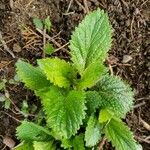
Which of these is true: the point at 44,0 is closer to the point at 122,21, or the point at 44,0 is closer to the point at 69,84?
the point at 122,21

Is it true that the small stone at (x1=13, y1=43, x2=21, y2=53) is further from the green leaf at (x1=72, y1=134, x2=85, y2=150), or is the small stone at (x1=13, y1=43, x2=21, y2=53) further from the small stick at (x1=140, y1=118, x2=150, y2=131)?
the small stick at (x1=140, y1=118, x2=150, y2=131)

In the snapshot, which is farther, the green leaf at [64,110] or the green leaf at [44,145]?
the green leaf at [44,145]

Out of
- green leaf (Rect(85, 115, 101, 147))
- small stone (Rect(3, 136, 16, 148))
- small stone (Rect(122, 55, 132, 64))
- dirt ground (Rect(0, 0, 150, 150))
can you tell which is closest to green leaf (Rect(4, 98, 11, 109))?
dirt ground (Rect(0, 0, 150, 150))

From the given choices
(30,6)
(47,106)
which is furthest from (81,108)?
(30,6)

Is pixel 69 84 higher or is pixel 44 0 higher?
pixel 44 0

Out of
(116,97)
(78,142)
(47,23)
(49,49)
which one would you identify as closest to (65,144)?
(78,142)

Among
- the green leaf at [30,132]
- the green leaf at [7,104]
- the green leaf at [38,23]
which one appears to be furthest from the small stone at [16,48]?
the green leaf at [30,132]

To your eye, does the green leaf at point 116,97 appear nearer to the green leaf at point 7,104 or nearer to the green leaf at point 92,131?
the green leaf at point 92,131
